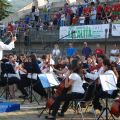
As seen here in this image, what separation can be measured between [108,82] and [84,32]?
55.1ft

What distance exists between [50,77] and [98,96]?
150 centimetres

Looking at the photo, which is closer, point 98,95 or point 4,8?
point 98,95

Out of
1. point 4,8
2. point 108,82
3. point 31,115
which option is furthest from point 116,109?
point 4,8

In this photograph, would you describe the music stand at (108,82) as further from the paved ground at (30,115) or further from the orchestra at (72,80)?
the paved ground at (30,115)

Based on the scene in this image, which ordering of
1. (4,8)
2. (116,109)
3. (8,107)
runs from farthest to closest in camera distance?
(4,8) → (8,107) → (116,109)

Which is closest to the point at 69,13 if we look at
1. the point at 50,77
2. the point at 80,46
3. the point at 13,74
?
the point at 80,46

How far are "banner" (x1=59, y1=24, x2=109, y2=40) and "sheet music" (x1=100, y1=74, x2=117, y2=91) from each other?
14558 millimetres

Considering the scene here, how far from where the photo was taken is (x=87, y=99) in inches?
448

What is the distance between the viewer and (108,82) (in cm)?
1052

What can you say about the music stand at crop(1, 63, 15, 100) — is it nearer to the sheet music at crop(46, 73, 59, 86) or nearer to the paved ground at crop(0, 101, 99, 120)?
the paved ground at crop(0, 101, 99, 120)

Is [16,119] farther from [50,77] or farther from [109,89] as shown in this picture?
[109,89]

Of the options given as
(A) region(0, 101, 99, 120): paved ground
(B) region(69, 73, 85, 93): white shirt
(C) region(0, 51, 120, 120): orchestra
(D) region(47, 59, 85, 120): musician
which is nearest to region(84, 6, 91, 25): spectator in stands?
(C) region(0, 51, 120, 120): orchestra

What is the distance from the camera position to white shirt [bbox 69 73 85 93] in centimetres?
1119

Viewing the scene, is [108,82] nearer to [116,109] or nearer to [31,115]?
[116,109]
